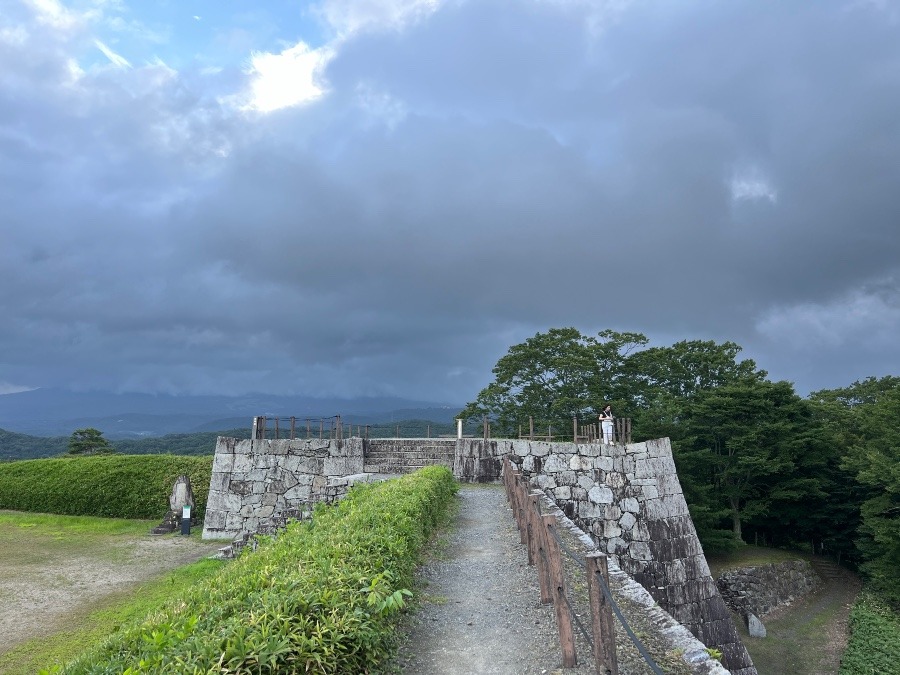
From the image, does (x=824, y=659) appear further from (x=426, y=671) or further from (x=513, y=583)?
(x=426, y=671)

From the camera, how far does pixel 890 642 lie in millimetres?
19953

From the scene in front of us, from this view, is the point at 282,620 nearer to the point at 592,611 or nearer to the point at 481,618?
the point at 592,611

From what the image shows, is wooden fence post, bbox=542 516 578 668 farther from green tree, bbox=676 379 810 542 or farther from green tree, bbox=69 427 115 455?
green tree, bbox=69 427 115 455

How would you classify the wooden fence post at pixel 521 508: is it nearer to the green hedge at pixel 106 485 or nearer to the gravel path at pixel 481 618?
the gravel path at pixel 481 618

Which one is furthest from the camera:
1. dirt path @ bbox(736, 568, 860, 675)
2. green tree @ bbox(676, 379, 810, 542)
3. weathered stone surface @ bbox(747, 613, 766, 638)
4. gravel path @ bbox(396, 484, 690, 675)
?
green tree @ bbox(676, 379, 810, 542)

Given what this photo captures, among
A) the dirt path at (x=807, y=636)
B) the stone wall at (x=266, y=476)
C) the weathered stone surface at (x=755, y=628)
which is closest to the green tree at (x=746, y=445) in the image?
the dirt path at (x=807, y=636)

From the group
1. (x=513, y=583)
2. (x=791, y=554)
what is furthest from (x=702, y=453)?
(x=513, y=583)

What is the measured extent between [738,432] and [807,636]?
974 cm

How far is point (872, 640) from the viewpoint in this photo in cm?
2016

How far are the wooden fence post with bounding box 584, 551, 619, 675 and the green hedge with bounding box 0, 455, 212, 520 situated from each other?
1958cm

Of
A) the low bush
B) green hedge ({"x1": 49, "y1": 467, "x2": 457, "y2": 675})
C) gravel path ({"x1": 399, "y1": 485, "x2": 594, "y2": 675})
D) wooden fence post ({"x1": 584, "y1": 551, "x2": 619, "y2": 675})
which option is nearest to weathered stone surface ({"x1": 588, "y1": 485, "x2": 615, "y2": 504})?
gravel path ({"x1": 399, "y1": 485, "x2": 594, "y2": 675})

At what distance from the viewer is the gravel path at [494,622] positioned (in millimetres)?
5176

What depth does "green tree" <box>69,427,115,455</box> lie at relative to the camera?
31.1m

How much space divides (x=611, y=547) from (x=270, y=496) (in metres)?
10.4
